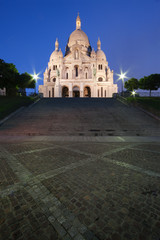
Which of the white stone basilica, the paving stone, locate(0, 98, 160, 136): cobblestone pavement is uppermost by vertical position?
the white stone basilica

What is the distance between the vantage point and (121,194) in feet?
8.66

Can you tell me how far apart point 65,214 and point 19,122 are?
12.0 metres

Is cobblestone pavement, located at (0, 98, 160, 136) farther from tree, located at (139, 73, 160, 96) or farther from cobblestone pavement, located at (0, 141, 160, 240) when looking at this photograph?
tree, located at (139, 73, 160, 96)

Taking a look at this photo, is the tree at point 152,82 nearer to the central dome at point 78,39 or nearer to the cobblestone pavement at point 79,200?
the central dome at point 78,39

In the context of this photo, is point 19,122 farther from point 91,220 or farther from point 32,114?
point 91,220

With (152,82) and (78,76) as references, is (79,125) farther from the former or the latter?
(78,76)

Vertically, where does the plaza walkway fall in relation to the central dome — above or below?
below

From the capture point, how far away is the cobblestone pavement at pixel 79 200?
1806 mm

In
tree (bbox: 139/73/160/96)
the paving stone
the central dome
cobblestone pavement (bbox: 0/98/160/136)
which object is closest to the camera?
the paving stone

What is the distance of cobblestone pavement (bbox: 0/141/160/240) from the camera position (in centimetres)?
181

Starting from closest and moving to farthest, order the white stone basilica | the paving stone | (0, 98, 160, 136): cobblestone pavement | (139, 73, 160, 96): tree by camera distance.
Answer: the paving stone < (0, 98, 160, 136): cobblestone pavement < (139, 73, 160, 96): tree < the white stone basilica

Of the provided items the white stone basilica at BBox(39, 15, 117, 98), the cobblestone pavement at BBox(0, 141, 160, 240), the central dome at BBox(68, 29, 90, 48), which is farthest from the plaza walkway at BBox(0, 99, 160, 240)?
the central dome at BBox(68, 29, 90, 48)

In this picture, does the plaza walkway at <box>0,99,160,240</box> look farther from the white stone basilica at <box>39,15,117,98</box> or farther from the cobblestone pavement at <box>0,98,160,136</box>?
the white stone basilica at <box>39,15,117,98</box>

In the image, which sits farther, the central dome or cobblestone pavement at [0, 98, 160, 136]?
the central dome
